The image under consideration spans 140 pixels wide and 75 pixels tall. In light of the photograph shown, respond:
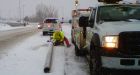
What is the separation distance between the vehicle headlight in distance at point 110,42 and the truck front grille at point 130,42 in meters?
0.14

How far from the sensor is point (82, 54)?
16219 millimetres

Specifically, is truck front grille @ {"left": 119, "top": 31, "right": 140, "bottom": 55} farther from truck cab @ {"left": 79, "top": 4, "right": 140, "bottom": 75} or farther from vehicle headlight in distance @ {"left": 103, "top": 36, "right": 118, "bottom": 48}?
vehicle headlight in distance @ {"left": 103, "top": 36, "right": 118, "bottom": 48}

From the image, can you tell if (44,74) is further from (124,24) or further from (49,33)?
(49,33)

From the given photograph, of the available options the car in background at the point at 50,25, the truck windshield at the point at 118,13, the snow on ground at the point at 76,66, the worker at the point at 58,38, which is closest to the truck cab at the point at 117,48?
the truck windshield at the point at 118,13

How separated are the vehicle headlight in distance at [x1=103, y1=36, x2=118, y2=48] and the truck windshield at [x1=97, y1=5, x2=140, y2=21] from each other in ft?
4.99

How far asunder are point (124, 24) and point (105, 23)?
0.70 metres

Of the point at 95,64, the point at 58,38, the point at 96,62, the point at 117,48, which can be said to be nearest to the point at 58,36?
the point at 58,38

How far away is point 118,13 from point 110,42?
193 centimetres

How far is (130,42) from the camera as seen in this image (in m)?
8.48

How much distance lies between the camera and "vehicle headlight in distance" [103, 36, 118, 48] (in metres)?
8.62

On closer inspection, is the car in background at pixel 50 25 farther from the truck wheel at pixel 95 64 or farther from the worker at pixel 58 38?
the truck wheel at pixel 95 64

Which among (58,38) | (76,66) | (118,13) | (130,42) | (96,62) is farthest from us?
(58,38)

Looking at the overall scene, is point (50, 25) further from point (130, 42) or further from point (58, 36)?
point (130, 42)

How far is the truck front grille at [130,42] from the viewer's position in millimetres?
8461
